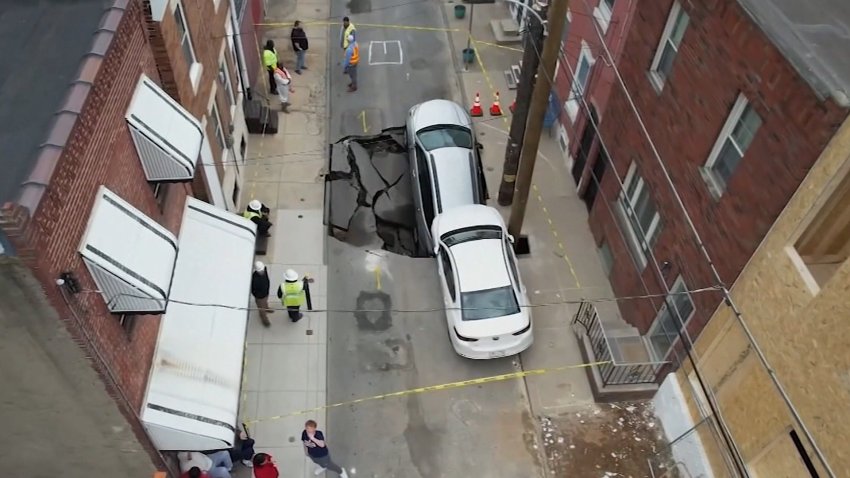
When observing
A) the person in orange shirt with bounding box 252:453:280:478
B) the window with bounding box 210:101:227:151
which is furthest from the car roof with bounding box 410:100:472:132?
the person in orange shirt with bounding box 252:453:280:478

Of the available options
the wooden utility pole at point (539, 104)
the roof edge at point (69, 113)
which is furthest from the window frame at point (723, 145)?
the roof edge at point (69, 113)

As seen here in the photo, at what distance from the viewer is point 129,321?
8633 mm

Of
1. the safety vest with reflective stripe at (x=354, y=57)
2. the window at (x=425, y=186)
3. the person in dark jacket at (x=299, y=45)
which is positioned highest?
the person in dark jacket at (x=299, y=45)

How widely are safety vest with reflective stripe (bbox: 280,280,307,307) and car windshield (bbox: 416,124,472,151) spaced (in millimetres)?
4916

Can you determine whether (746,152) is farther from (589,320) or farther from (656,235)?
(589,320)

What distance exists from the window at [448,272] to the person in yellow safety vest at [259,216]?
408cm

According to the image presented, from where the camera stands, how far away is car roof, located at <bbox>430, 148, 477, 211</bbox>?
14391mm

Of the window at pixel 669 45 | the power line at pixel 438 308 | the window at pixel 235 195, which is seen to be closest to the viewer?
the power line at pixel 438 308

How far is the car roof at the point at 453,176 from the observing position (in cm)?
1439

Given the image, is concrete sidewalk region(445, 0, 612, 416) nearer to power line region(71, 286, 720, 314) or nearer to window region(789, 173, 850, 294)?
power line region(71, 286, 720, 314)

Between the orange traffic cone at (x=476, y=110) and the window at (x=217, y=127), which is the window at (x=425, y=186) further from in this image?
the window at (x=217, y=127)

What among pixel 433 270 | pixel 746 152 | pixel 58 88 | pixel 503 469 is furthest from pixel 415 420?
pixel 58 88

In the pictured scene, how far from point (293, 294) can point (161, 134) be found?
4.30 meters

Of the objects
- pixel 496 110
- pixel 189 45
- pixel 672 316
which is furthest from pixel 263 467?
pixel 496 110
